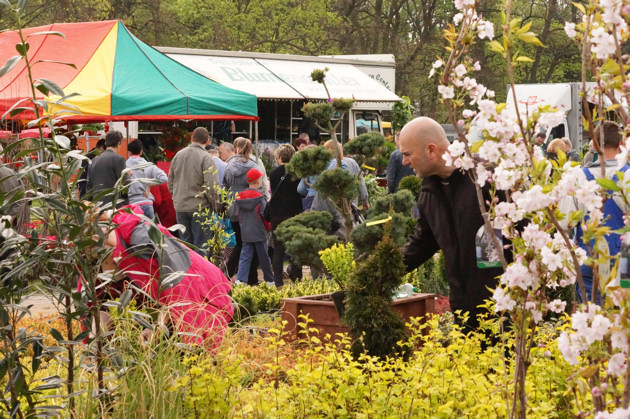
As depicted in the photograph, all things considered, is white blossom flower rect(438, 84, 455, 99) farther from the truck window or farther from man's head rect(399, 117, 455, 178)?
the truck window

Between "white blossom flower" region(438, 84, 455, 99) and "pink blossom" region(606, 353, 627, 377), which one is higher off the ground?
"white blossom flower" region(438, 84, 455, 99)

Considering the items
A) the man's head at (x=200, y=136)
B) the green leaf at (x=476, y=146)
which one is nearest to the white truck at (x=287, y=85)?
the man's head at (x=200, y=136)

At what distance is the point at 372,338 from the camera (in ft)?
15.2

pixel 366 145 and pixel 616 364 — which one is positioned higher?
pixel 366 145

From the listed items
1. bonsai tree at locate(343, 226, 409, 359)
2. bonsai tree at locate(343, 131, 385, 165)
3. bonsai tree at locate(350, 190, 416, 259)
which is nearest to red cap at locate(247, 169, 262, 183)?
bonsai tree at locate(343, 131, 385, 165)

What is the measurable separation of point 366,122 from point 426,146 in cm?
1699

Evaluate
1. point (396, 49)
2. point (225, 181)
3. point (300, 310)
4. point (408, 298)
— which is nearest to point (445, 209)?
point (408, 298)

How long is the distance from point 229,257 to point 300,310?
499cm

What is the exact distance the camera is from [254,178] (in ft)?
35.7

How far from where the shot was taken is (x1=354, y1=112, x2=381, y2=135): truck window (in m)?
21.3

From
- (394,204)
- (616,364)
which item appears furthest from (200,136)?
(616,364)

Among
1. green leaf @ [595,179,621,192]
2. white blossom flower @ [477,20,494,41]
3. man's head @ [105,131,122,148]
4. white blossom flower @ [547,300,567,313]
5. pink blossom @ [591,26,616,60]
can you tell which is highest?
white blossom flower @ [477,20,494,41]

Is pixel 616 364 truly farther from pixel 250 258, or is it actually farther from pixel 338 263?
pixel 250 258

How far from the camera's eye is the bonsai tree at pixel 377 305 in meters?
4.61
